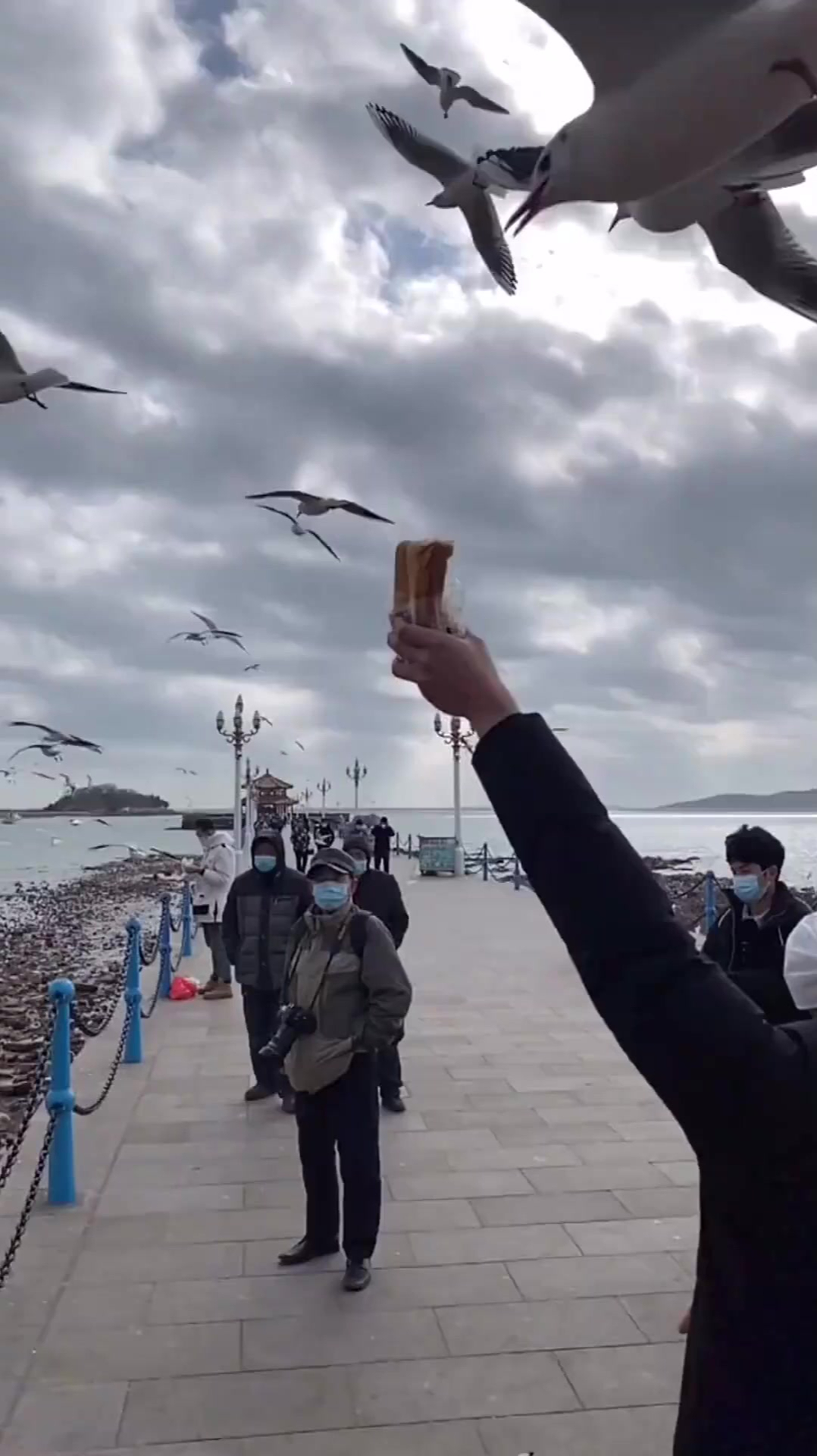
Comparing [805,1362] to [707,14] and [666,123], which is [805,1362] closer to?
[666,123]

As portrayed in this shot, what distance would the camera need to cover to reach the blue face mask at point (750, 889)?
473 centimetres

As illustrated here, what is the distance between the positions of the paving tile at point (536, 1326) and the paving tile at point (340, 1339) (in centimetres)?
7

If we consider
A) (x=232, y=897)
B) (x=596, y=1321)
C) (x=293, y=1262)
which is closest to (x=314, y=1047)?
(x=293, y=1262)

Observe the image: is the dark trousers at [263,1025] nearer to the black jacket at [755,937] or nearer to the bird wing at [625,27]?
the black jacket at [755,937]

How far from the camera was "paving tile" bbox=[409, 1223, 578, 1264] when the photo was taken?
16.5ft

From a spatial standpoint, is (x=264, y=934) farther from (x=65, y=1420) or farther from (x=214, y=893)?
(x=214, y=893)

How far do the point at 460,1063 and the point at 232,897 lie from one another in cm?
228

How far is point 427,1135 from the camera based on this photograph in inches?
271

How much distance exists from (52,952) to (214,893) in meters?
14.8

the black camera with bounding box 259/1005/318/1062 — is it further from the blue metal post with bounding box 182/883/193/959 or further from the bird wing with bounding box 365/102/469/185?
the blue metal post with bounding box 182/883/193/959

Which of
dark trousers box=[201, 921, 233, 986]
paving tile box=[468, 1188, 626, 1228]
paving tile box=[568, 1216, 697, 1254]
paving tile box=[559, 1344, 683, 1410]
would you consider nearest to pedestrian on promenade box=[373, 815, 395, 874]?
dark trousers box=[201, 921, 233, 986]

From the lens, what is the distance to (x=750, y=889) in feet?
15.7

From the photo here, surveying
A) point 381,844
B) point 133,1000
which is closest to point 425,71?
point 133,1000

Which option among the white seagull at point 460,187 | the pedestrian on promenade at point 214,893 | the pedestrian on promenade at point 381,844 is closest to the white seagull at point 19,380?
the white seagull at point 460,187
